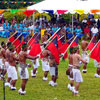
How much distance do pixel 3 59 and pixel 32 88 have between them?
6.44 ft

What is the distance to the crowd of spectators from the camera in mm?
38469

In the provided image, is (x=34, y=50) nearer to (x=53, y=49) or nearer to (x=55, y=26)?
(x=53, y=49)

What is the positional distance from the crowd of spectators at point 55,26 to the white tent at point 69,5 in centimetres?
544

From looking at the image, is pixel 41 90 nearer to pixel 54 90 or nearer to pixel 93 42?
pixel 54 90

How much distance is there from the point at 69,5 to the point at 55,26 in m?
7.54

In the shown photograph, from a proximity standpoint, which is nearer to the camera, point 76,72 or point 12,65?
point 76,72

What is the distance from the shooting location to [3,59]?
19.2 metres

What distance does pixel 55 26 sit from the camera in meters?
38.5

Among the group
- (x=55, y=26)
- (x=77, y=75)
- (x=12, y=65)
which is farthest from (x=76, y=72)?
(x=55, y=26)

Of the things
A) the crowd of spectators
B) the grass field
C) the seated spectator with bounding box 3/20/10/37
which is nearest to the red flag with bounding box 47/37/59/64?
the grass field

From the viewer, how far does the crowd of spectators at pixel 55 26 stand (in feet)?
126

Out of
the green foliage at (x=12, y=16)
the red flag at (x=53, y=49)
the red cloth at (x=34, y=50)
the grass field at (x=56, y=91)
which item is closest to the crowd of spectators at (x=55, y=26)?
the green foliage at (x=12, y=16)

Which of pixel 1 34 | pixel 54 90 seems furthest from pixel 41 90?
pixel 1 34

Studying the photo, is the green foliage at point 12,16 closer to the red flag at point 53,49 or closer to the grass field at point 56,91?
the grass field at point 56,91
